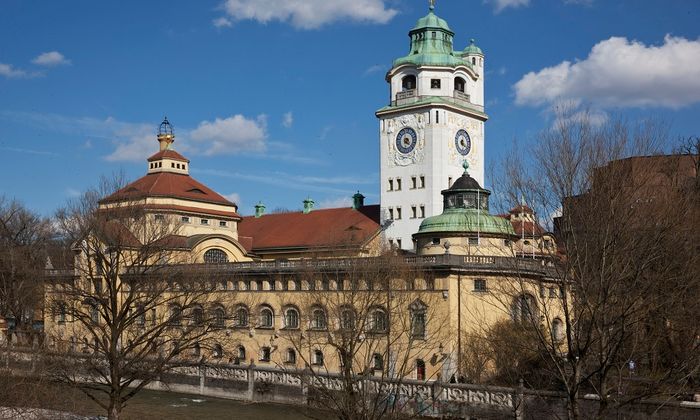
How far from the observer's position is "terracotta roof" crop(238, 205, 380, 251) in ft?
236

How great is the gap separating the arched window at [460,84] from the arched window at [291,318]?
2585 cm

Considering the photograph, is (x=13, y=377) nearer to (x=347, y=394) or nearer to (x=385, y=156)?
(x=347, y=394)

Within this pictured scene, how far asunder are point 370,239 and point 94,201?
2643 cm

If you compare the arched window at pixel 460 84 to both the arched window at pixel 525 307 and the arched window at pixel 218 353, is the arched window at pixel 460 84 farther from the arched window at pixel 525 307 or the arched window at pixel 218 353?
the arched window at pixel 525 307

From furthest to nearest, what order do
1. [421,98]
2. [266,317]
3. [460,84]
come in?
[460,84], [421,98], [266,317]

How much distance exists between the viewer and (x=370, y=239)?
71438 millimetres

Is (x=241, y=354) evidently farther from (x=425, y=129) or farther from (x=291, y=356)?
(x=425, y=129)

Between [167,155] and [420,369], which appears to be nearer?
[420,369]

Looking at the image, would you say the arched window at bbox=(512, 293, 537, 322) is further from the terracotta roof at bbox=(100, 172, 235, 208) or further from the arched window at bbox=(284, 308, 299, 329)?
the terracotta roof at bbox=(100, 172, 235, 208)

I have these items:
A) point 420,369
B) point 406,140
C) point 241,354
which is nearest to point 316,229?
point 406,140

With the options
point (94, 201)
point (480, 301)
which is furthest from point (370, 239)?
point (94, 201)

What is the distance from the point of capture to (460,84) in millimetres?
75250

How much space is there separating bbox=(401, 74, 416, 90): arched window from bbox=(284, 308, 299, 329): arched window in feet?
77.2

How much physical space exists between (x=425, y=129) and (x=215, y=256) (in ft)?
64.3
